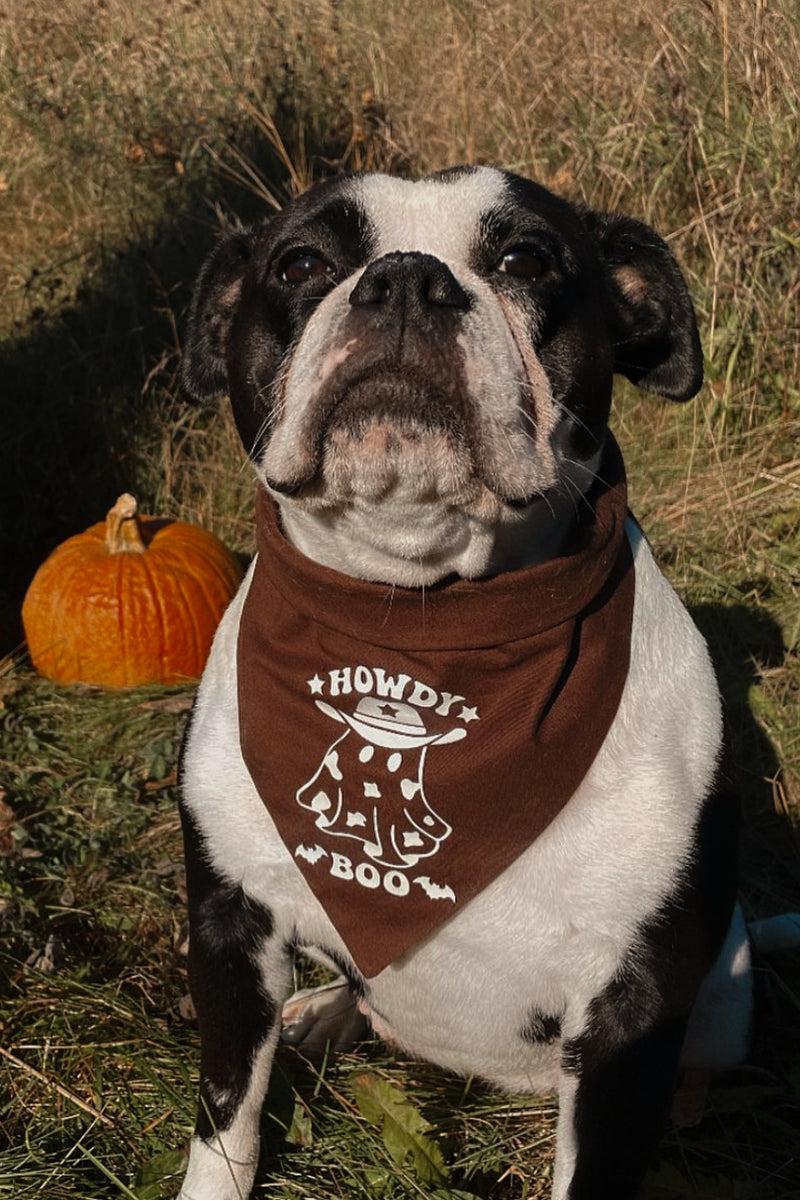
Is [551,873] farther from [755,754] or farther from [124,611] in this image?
[124,611]

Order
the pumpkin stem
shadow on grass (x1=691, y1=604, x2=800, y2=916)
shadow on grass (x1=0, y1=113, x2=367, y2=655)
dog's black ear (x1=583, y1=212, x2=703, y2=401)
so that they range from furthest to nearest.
→ 1. shadow on grass (x1=0, y1=113, x2=367, y2=655)
2. the pumpkin stem
3. shadow on grass (x1=691, y1=604, x2=800, y2=916)
4. dog's black ear (x1=583, y1=212, x2=703, y2=401)

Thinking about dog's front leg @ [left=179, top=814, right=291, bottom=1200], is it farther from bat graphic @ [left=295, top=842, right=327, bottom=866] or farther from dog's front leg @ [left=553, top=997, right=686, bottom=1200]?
dog's front leg @ [left=553, top=997, right=686, bottom=1200]

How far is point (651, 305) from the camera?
242 centimetres

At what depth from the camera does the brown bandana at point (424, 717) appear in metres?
2.10

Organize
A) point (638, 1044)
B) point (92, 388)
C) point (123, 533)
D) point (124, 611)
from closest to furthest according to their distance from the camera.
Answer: point (638, 1044) < point (124, 611) < point (123, 533) < point (92, 388)

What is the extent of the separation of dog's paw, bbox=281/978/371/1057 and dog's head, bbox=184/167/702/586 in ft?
3.54

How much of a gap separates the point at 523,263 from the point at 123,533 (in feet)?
7.97

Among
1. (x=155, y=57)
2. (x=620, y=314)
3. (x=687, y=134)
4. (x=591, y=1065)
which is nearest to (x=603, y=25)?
(x=687, y=134)

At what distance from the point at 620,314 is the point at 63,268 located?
4.02 metres

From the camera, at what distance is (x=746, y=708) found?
3777mm

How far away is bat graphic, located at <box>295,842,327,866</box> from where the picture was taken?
218cm

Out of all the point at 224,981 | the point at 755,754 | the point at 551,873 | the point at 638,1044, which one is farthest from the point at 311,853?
the point at 755,754

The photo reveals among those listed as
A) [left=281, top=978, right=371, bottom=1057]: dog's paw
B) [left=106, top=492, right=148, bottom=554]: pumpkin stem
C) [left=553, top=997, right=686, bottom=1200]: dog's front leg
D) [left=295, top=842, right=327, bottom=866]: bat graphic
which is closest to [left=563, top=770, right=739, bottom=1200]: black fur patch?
[left=553, top=997, right=686, bottom=1200]: dog's front leg

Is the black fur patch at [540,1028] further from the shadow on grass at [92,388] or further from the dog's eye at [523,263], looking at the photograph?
the shadow on grass at [92,388]
